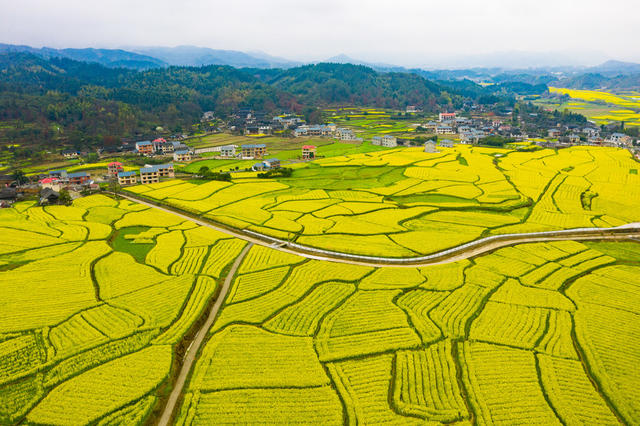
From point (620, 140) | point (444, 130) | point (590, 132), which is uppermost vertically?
point (444, 130)

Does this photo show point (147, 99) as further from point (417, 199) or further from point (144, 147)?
point (417, 199)

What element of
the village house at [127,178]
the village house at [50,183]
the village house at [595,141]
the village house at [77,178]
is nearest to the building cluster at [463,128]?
the village house at [595,141]

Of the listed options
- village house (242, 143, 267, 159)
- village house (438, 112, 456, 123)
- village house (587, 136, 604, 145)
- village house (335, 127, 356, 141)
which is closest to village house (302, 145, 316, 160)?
village house (242, 143, 267, 159)

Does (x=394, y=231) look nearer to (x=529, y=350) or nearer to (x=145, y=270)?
(x=529, y=350)

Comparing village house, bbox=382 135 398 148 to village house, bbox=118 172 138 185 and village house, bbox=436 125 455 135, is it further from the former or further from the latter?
village house, bbox=118 172 138 185

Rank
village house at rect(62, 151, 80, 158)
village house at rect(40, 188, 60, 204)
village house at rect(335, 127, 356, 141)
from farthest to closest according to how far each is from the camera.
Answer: village house at rect(335, 127, 356, 141) < village house at rect(62, 151, 80, 158) < village house at rect(40, 188, 60, 204)

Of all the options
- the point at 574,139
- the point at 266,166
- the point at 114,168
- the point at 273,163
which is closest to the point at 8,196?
the point at 114,168
